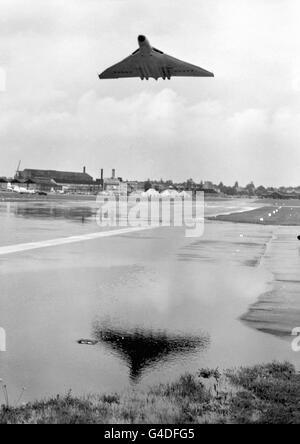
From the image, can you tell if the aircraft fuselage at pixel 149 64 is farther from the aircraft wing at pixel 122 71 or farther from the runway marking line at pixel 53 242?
the runway marking line at pixel 53 242

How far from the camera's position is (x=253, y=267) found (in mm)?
16797

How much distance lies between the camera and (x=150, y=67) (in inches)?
914

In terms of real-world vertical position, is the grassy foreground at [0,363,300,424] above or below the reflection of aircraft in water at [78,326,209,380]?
above

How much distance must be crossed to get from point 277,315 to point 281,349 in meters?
2.25

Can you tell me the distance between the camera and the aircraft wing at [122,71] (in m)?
26.6

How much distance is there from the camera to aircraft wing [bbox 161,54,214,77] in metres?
25.8

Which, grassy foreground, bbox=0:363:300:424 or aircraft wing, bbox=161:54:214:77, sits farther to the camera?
aircraft wing, bbox=161:54:214:77

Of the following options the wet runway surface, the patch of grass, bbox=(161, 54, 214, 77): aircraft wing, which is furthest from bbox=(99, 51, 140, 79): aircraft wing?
the patch of grass

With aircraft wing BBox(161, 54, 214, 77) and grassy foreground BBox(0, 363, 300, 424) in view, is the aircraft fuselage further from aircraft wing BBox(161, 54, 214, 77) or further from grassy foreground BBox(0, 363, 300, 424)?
grassy foreground BBox(0, 363, 300, 424)

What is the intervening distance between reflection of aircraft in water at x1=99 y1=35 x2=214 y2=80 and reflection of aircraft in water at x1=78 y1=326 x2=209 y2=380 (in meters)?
15.8

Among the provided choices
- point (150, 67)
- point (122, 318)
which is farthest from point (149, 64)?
point (122, 318)

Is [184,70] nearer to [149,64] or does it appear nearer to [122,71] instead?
[122,71]
